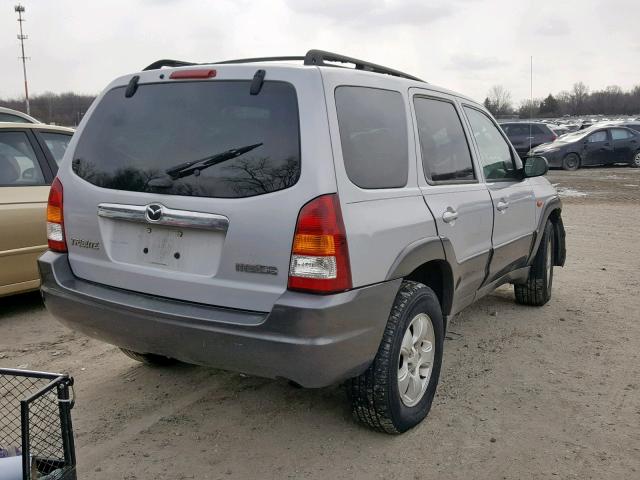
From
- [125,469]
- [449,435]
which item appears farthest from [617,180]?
[125,469]

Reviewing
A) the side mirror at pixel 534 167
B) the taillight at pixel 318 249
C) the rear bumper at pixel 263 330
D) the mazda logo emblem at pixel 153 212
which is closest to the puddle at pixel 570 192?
the side mirror at pixel 534 167

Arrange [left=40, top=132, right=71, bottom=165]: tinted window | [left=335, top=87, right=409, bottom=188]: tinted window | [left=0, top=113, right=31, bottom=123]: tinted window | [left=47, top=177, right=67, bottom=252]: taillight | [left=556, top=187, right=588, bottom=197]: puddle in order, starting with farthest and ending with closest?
[left=556, top=187, right=588, bottom=197]: puddle
[left=0, top=113, right=31, bottom=123]: tinted window
[left=40, top=132, right=71, bottom=165]: tinted window
[left=47, top=177, right=67, bottom=252]: taillight
[left=335, top=87, right=409, bottom=188]: tinted window

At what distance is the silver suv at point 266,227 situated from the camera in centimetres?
263

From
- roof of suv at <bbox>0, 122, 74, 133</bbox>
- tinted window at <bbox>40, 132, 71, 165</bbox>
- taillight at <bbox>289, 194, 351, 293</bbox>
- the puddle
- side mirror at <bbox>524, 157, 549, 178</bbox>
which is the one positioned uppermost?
roof of suv at <bbox>0, 122, 74, 133</bbox>

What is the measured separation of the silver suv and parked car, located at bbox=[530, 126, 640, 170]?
63.9 ft

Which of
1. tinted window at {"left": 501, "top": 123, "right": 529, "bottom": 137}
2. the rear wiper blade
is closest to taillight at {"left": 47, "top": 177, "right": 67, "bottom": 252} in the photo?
the rear wiper blade

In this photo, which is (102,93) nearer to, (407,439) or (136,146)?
(136,146)

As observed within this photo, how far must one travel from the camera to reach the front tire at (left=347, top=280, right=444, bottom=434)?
2990 millimetres

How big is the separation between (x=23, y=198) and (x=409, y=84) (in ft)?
11.3

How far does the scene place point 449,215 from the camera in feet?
11.6

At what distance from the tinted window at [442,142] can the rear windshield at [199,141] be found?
1.06 metres

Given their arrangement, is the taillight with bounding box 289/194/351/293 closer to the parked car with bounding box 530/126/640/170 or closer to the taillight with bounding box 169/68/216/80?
the taillight with bounding box 169/68/216/80

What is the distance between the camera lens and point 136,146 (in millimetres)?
3039

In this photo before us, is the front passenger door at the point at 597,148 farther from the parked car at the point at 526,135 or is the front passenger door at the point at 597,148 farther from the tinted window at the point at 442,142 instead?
the tinted window at the point at 442,142
